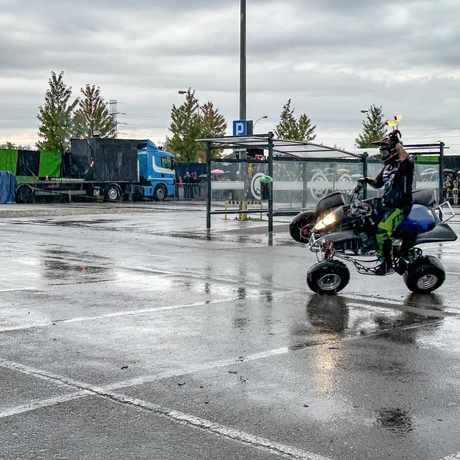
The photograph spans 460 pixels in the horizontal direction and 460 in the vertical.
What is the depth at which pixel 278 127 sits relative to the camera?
76.6 metres

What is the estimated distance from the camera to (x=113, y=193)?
4600cm

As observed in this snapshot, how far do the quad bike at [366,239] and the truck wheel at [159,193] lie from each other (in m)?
37.4

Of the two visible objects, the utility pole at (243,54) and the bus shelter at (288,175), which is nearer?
the bus shelter at (288,175)

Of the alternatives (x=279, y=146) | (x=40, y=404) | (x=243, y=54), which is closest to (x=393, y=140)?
(x=40, y=404)

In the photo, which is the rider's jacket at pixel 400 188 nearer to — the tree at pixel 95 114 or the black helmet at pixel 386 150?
the black helmet at pixel 386 150

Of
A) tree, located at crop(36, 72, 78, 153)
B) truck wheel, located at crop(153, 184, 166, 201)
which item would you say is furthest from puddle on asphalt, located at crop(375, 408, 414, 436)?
tree, located at crop(36, 72, 78, 153)

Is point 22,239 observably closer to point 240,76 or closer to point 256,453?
point 240,76

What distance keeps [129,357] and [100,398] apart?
1230 mm

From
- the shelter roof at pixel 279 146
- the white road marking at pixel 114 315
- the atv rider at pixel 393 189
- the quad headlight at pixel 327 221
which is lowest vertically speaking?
the white road marking at pixel 114 315

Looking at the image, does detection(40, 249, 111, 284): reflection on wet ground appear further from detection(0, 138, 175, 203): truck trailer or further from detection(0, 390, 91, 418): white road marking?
detection(0, 138, 175, 203): truck trailer

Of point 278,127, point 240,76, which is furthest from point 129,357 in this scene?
point 278,127

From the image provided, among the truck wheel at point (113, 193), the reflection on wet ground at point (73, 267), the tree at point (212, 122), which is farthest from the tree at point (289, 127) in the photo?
the reflection on wet ground at point (73, 267)

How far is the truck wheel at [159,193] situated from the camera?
156 ft

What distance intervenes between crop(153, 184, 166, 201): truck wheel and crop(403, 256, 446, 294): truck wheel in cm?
3765
